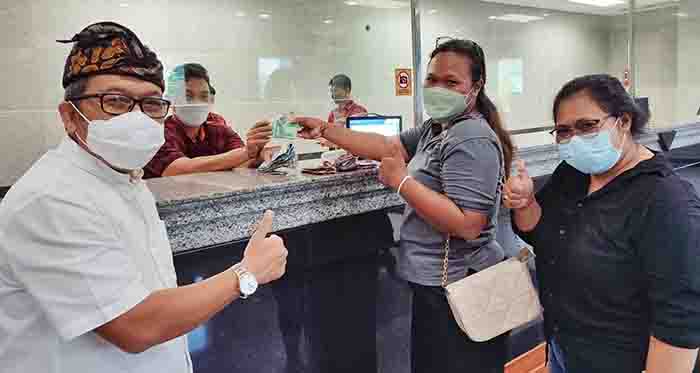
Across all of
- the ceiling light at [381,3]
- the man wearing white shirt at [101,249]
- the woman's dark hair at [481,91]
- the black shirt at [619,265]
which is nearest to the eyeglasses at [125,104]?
the man wearing white shirt at [101,249]

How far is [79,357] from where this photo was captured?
824mm

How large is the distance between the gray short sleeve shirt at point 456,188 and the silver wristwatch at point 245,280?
60cm

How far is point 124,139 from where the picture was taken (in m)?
0.87

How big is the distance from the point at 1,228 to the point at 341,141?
1.08 m

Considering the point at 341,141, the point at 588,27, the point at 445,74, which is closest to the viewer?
the point at 445,74

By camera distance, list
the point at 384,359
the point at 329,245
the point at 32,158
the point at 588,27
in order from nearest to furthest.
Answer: the point at 329,245 < the point at 384,359 < the point at 32,158 < the point at 588,27

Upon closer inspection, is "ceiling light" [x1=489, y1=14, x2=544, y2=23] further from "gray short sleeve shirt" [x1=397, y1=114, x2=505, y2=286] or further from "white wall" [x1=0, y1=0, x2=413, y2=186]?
"gray short sleeve shirt" [x1=397, y1=114, x2=505, y2=286]

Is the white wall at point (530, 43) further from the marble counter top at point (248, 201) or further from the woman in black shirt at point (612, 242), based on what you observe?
the woman in black shirt at point (612, 242)

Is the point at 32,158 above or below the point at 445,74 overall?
below

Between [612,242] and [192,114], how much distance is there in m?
1.67

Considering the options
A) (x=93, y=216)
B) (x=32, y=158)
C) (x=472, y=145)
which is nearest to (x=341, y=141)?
(x=472, y=145)

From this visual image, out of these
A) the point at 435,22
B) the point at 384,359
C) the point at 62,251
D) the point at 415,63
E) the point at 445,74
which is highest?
the point at 435,22

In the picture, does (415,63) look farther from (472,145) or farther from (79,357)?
(79,357)

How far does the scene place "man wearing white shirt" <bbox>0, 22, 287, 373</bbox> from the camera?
736 millimetres
